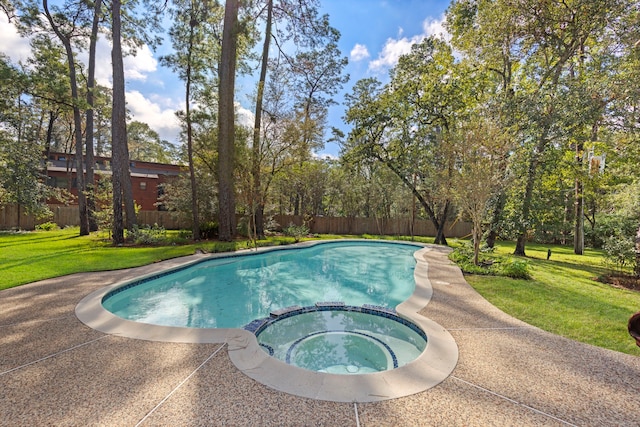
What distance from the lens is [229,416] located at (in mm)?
1800

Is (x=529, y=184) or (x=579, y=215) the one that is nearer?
(x=529, y=184)

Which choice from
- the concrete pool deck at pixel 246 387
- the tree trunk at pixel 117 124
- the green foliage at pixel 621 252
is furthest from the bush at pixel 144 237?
the green foliage at pixel 621 252

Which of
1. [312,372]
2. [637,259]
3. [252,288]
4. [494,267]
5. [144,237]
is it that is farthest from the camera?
[144,237]

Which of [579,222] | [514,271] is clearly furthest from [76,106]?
[579,222]

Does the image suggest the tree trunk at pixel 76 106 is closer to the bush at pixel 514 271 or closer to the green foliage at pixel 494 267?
the green foliage at pixel 494 267

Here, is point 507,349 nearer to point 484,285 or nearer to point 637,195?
point 484,285

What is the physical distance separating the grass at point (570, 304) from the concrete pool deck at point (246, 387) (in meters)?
Answer: 0.45

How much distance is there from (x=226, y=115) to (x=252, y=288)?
7.63m

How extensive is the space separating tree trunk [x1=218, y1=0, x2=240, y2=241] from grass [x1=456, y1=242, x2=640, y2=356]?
→ 892cm

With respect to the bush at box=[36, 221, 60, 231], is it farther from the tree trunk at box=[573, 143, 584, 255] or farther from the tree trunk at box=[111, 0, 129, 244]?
the tree trunk at box=[573, 143, 584, 255]

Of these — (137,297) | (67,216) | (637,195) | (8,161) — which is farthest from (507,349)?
(67,216)

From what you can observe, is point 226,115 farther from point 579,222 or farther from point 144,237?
point 579,222

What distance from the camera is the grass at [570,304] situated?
10.8ft

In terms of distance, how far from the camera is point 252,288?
606 cm
